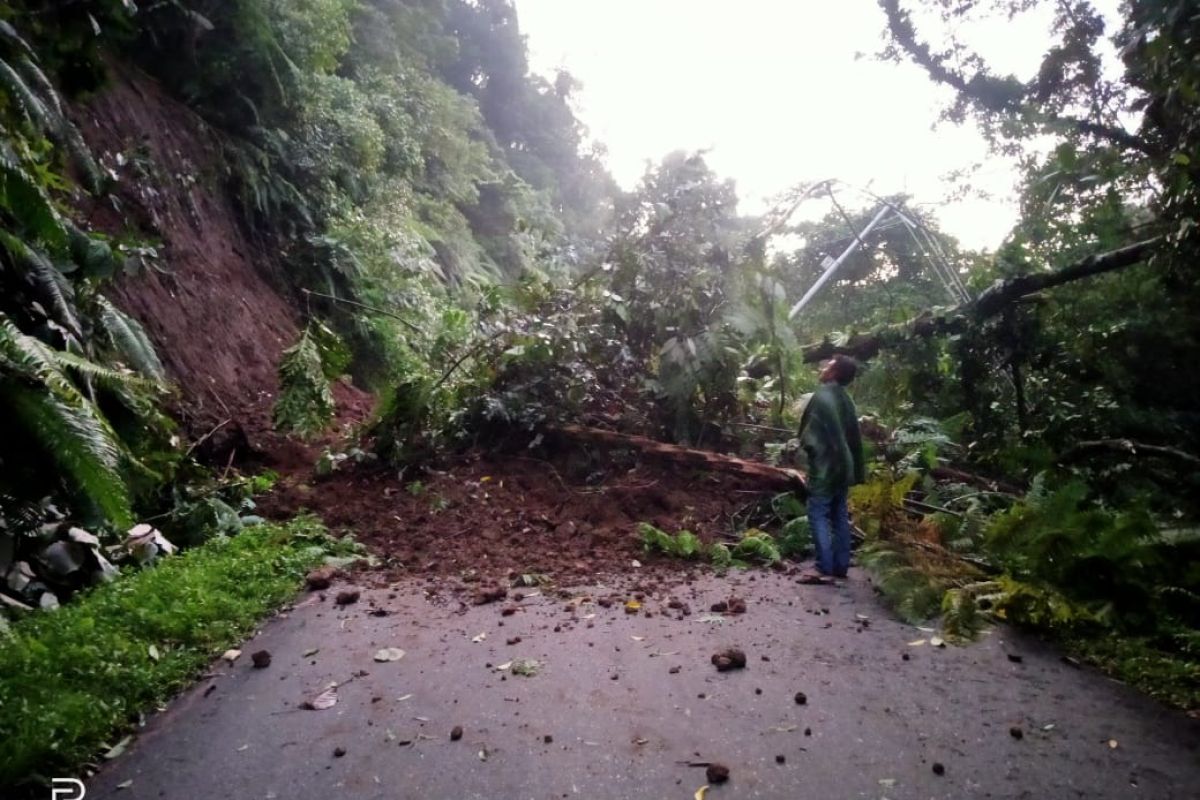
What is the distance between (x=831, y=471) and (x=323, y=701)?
12.3 feet

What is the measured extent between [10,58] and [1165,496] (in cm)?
857

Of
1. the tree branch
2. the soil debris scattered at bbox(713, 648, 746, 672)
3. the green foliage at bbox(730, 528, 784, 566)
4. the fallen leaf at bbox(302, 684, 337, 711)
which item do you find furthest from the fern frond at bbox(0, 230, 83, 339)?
the tree branch

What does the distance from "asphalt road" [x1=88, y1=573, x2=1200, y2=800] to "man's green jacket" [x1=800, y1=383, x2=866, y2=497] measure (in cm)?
126

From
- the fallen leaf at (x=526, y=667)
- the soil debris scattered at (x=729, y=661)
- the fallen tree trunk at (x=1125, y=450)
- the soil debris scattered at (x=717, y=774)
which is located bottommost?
the fallen leaf at (x=526, y=667)

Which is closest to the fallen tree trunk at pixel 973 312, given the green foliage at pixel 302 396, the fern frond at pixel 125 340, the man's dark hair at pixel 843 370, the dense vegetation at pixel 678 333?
the dense vegetation at pixel 678 333

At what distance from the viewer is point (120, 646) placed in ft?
11.8

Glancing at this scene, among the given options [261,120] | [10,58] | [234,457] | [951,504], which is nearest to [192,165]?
[261,120]

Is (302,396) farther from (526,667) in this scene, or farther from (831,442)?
(831,442)

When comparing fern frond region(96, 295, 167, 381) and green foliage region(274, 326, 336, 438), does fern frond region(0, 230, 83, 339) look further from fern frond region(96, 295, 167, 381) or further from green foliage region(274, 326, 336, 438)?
green foliage region(274, 326, 336, 438)

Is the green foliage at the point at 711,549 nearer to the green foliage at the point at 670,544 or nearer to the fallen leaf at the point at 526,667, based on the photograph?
the green foliage at the point at 670,544

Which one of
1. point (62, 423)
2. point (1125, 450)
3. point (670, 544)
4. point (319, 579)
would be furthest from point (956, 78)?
point (62, 423)

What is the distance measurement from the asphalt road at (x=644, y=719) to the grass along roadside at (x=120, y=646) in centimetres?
14

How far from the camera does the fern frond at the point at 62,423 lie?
11.1 ft

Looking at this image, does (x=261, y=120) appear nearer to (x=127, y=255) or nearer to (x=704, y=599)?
(x=127, y=255)
